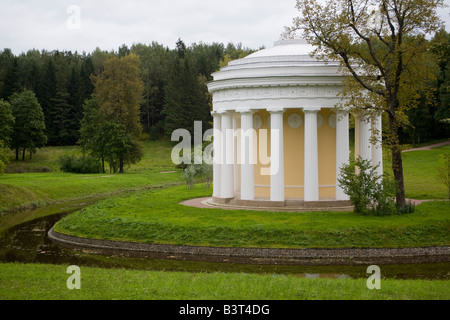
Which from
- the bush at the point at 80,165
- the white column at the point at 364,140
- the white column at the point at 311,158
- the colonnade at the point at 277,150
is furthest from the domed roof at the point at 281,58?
the bush at the point at 80,165

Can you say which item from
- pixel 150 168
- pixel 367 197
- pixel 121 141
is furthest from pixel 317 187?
pixel 150 168

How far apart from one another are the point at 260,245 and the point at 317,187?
7.68 meters

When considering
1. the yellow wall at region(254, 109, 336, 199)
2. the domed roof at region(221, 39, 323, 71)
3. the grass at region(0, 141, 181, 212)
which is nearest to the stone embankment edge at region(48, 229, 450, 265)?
the yellow wall at region(254, 109, 336, 199)

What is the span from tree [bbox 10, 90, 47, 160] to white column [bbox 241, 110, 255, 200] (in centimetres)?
4922

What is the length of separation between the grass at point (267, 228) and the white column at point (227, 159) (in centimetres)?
294

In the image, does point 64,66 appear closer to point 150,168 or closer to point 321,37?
point 150,168

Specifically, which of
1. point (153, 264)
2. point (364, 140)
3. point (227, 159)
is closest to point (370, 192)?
point (364, 140)

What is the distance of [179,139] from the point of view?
3292 inches

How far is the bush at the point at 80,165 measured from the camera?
200ft

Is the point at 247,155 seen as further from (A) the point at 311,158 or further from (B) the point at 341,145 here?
(B) the point at 341,145

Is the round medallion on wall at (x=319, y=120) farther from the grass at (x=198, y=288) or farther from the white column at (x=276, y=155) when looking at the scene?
the grass at (x=198, y=288)

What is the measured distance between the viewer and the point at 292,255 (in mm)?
19906

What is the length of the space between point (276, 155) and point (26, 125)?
5285 centimetres

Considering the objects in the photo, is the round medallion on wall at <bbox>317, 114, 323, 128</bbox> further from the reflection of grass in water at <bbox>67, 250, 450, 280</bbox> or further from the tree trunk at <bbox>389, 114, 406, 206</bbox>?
the reflection of grass in water at <bbox>67, 250, 450, 280</bbox>
